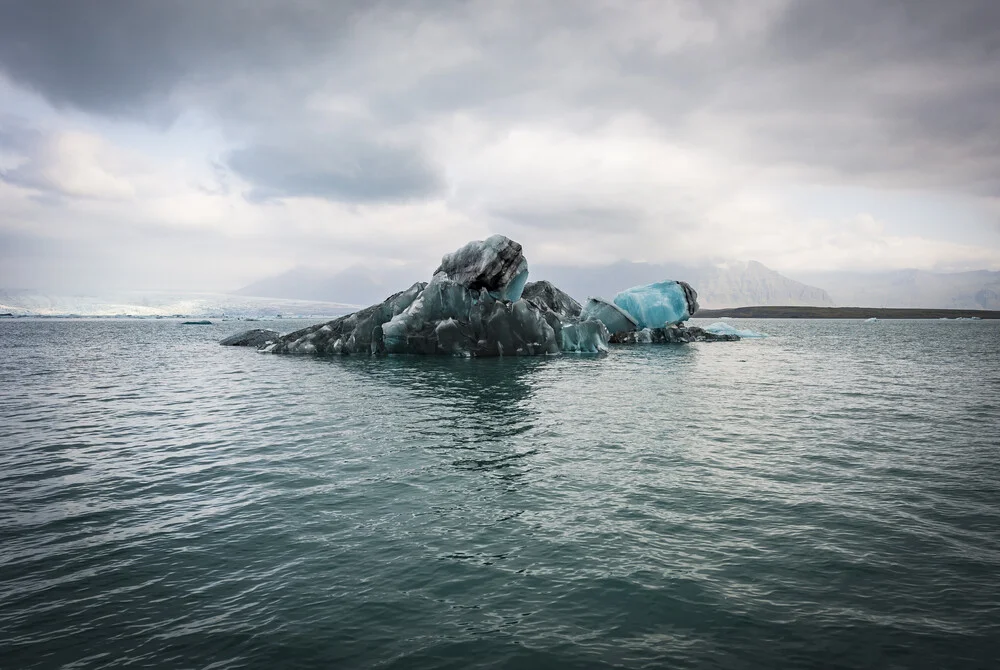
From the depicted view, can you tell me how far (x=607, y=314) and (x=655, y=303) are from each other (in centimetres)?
761

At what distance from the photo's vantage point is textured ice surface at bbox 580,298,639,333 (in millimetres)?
65750

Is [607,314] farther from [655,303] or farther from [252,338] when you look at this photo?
[252,338]

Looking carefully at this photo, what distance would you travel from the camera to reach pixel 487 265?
47031 mm

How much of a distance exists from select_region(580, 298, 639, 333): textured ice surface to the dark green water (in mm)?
44221

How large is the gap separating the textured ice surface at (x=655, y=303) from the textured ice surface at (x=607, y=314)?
2.84 m

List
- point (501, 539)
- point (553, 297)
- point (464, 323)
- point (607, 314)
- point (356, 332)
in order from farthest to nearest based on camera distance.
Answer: point (553, 297) → point (607, 314) → point (356, 332) → point (464, 323) → point (501, 539)

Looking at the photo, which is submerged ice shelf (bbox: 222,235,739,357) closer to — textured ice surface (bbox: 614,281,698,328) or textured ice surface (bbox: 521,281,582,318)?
textured ice surface (bbox: 521,281,582,318)

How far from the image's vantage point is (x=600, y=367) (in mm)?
39781

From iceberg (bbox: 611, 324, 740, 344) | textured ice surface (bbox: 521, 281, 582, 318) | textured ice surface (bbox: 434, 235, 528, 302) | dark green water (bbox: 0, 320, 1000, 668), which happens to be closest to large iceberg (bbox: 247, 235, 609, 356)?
textured ice surface (bbox: 434, 235, 528, 302)

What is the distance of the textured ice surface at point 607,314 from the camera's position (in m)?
65.8

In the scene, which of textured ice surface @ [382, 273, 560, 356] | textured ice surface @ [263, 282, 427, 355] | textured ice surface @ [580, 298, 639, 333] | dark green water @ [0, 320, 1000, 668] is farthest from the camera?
textured ice surface @ [580, 298, 639, 333]

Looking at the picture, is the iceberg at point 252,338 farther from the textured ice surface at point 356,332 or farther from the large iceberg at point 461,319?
the large iceberg at point 461,319

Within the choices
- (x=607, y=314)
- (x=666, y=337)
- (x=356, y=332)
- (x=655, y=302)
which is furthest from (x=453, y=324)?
(x=666, y=337)

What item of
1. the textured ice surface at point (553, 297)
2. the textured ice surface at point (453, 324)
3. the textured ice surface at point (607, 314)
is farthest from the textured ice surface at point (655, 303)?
the textured ice surface at point (453, 324)
